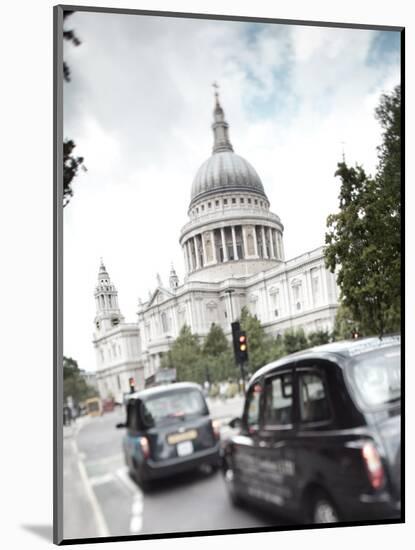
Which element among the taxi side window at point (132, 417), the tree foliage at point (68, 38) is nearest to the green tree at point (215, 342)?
A: the taxi side window at point (132, 417)

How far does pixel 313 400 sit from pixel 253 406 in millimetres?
820

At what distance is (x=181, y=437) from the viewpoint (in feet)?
28.0

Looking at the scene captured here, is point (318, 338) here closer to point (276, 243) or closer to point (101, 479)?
point (276, 243)

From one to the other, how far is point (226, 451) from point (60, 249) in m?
3.01

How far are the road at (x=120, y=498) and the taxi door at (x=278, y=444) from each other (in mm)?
309

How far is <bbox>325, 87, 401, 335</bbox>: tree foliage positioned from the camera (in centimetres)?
942

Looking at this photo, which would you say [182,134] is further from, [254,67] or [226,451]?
[226,451]

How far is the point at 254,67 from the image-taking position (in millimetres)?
9195

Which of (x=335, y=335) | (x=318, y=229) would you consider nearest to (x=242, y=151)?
(x=318, y=229)

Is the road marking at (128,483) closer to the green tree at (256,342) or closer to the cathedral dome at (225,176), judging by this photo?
the green tree at (256,342)

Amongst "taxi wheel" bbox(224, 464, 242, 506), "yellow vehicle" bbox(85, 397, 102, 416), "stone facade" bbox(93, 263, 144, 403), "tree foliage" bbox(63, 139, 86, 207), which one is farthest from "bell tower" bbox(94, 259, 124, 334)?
"taxi wheel" bbox(224, 464, 242, 506)

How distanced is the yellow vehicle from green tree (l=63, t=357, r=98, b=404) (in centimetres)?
8

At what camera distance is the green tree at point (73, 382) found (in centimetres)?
832

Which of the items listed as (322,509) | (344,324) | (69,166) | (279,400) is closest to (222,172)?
(69,166)
